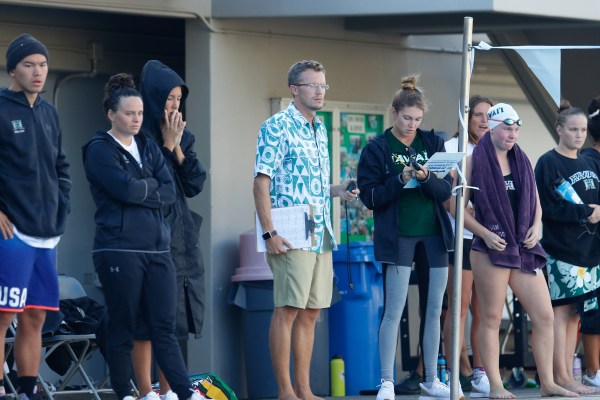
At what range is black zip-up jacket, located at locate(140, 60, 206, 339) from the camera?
7992 millimetres

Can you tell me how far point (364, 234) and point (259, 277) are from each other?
5.48ft

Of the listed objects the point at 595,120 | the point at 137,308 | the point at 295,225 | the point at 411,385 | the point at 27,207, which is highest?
the point at 595,120

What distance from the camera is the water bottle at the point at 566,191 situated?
9180mm

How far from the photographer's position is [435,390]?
845cm

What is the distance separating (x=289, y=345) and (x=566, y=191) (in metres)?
2.30

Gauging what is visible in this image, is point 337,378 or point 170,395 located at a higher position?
point 170,395

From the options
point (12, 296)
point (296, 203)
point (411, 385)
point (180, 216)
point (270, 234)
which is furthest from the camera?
point (411, 385)

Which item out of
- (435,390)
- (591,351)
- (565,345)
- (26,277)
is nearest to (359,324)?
(565,345)

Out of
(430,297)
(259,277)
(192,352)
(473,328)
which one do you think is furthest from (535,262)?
(192,352)

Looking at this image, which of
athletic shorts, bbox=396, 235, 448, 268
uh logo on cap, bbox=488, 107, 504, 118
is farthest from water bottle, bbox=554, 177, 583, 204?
athletic shorts, bbox=396, 235, 448, 268

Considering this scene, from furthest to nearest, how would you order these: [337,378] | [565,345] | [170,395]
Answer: [337,378] → [565,345] → [170,395]

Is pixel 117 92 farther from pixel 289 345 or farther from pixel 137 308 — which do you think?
pixel 289 345

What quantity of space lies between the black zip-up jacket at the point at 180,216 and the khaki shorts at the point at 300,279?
0.50 metres

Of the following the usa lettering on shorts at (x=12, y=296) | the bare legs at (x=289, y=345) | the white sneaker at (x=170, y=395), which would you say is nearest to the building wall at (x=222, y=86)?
the bare legs at (x=289, y=345)
